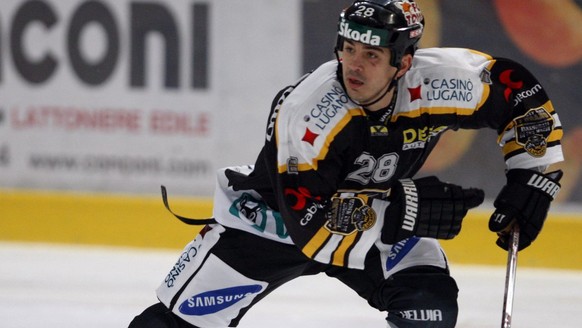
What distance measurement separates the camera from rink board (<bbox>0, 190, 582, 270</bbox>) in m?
5.48

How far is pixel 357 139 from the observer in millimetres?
3123

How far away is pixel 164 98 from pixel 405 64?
112 inches

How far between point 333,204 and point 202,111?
2.81 metres

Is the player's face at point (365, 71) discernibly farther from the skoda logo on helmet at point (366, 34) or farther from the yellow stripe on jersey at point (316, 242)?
the yellow stripe on jersey at point (316, 242)

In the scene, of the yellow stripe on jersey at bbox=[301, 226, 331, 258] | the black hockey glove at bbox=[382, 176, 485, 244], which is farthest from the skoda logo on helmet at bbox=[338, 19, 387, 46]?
the yellow stripe on jersey at bbox=[301, 226, 331, 258]

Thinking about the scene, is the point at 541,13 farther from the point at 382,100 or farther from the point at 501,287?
the point at 382,100

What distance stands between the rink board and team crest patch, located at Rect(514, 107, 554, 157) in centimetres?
214

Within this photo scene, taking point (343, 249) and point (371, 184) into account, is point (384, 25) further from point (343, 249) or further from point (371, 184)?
point (343, 249)

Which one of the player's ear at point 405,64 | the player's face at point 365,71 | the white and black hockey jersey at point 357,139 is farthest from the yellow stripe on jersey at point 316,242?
the player's ear at point 405,64

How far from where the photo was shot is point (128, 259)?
5570mm

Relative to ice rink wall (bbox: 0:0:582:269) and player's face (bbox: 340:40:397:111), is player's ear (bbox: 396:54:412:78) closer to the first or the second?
player's face (bbox: 340:40:397:111)

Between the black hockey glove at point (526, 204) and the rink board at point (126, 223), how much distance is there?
84.3 inches

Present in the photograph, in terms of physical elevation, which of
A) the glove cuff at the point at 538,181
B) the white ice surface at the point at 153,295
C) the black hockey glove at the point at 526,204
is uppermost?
the glove cuff at the point at 538,181

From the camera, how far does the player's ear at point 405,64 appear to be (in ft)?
10.3
